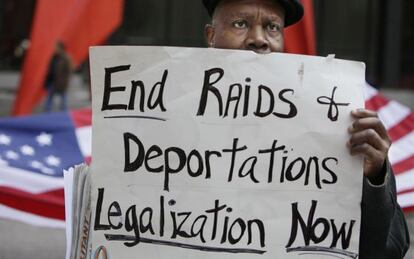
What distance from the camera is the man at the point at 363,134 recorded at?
65.4 inches

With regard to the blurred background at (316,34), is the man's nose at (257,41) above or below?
below

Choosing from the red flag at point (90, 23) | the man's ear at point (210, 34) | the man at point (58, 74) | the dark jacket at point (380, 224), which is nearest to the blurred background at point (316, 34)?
the man at point (58, 74)

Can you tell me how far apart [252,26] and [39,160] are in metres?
2.69

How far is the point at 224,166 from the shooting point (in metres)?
1.71

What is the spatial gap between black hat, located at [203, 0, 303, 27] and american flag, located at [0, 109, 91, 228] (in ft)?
7.71

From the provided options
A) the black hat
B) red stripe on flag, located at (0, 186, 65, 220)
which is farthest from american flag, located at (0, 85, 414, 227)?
the black hat

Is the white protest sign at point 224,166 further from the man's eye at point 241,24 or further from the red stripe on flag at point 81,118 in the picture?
the red stripe on flag at point 81,118

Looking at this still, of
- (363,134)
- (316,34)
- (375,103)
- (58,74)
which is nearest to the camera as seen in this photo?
(363,134)

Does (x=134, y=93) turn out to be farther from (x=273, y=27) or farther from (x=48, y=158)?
(x=48, y=158)

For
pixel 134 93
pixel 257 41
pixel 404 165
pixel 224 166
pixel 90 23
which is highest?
pixel 90 23

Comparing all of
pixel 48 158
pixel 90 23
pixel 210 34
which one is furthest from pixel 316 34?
pixel 210 34

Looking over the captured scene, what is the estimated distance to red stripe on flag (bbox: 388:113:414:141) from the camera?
15.5 ft

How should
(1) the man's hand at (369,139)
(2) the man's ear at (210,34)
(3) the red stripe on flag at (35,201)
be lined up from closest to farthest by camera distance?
(1) the man's hand at (369,139)
(2) the man's ear at (210,34)
(3) the red stripe on flag at (35,201)

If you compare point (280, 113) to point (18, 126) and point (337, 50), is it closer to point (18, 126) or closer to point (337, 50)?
point (18, 126)
